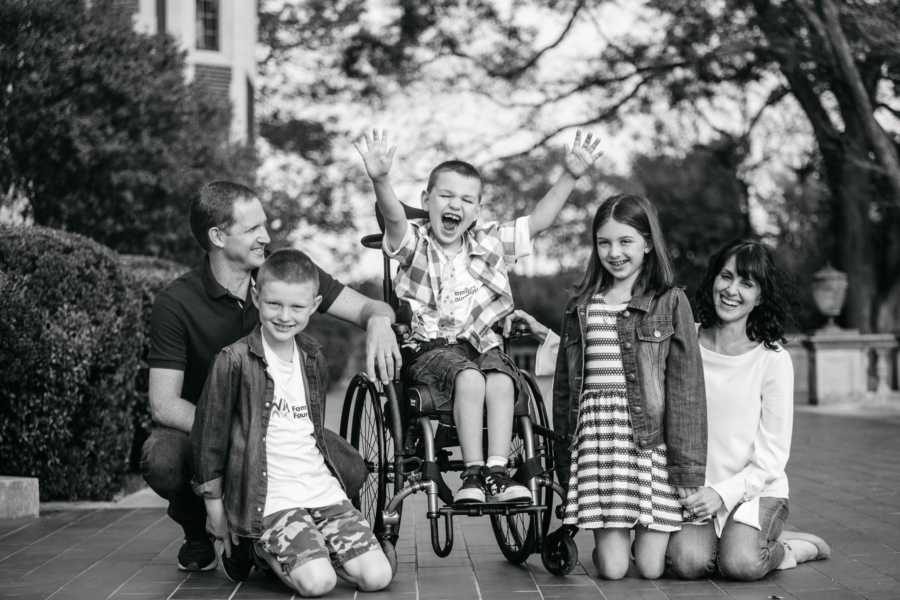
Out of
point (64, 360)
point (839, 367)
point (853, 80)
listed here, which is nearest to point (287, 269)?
point (64, 360)

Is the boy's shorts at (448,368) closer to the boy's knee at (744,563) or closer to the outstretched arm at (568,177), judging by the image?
the outstretched arm at (568,177)

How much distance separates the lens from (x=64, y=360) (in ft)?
19.4

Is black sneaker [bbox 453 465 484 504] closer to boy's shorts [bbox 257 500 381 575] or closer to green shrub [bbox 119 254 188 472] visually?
boy's shorts [bbox 257 500 381 575]

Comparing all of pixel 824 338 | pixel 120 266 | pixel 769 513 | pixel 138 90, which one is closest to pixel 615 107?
pixel 824 338

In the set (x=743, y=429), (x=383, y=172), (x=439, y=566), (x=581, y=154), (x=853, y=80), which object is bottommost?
(x=439, y=566)

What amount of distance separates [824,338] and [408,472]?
12.1 m

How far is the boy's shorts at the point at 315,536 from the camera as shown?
411 cm

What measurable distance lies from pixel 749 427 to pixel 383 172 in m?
1.79

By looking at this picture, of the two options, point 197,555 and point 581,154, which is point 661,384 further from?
point 197,555

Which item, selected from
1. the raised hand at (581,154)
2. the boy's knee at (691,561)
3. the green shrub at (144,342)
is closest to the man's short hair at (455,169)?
the raised hand at (581,154)

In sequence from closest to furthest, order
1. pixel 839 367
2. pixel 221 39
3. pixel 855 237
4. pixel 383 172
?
pixel 383 172, pixel 839 367, pixel 855 237, pixel 221 39

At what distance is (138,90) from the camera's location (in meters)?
11.1

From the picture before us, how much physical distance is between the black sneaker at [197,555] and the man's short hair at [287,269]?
3.65ft

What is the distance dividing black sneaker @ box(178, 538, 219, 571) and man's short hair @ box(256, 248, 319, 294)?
111 cm
